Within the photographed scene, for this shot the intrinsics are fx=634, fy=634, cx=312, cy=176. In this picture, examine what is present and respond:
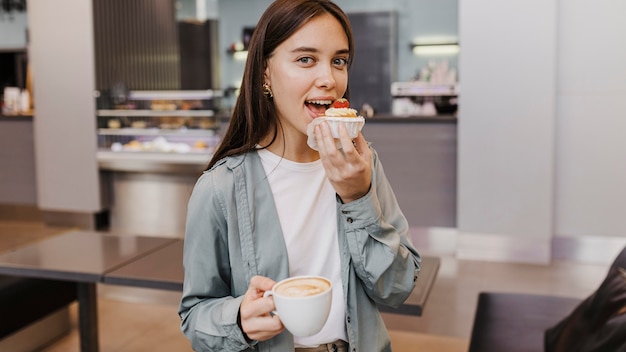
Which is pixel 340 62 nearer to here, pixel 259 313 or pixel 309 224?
pixel 309 224

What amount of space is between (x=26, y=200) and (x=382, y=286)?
7.06 metres

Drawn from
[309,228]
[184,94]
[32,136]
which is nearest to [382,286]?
[309,228]

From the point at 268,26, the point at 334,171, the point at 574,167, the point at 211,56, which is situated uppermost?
the point at 211,56

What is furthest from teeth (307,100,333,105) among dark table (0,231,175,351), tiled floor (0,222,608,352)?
tiled floor (0,222,608,352)

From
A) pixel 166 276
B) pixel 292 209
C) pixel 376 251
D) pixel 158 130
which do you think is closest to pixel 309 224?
pixel 292 209

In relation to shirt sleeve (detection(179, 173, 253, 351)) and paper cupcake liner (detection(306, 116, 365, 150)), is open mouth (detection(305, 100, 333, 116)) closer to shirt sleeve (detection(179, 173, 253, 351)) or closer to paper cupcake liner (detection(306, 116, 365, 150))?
paper cupcake liner (detection(306, 116, 365, 150))

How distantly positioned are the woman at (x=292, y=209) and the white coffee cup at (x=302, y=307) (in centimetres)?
13

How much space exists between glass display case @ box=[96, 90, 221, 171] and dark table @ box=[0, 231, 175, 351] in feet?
10.0

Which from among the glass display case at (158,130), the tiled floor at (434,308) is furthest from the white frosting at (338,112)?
the glass display case at (158,130)

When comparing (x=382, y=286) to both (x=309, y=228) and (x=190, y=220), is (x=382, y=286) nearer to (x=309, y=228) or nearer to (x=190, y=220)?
(x=309, y=228)

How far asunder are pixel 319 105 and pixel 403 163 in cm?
468

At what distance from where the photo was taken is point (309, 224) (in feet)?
4.13

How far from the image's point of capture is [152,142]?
22.0 ft

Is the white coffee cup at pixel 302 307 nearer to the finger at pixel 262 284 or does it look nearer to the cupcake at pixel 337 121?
the finger at pixel 262 284
